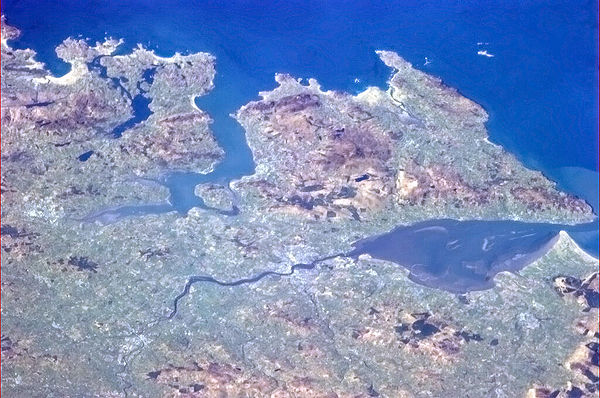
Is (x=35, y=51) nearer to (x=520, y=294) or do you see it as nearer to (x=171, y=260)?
(x=171, y=260)

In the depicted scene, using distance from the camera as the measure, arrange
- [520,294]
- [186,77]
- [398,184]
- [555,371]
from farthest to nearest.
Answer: [186,77]
[398,184]
[520,294]
[555,371]

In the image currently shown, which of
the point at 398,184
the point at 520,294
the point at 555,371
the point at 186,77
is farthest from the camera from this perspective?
the point at 186,77

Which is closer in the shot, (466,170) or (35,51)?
(466,170)

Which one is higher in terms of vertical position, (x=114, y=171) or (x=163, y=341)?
(x=114, y=171)

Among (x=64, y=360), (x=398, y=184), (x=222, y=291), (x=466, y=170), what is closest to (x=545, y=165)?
(x=466, y=170)

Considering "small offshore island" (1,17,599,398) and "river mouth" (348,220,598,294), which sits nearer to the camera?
"small offshore island" (1,17,599,398)
